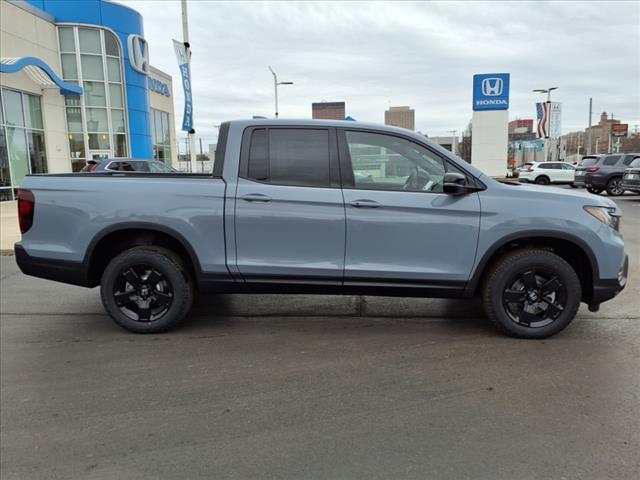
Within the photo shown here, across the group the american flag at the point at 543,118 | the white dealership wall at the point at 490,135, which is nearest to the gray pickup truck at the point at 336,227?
the white dealership wall at the point at 490,135

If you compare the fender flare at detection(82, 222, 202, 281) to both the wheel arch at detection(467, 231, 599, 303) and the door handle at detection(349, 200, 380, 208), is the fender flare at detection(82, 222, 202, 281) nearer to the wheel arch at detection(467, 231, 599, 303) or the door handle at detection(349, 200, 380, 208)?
the door handle at detection(349, 200, 380, 208)

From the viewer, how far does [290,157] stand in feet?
14.1

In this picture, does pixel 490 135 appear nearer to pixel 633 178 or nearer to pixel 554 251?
pixel 633 178

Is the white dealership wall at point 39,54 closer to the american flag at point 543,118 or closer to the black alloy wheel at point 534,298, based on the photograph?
the black alloy wheel at point 534,298

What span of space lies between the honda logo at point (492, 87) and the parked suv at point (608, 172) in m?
16.4

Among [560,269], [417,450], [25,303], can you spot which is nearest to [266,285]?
[417,450]

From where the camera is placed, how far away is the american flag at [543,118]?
140 feet

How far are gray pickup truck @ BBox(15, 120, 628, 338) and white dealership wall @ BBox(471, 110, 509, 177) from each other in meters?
32.6

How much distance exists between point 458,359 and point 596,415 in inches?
42.1

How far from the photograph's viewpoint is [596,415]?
3.07 metres

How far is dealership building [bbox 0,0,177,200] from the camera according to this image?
19.6 meters

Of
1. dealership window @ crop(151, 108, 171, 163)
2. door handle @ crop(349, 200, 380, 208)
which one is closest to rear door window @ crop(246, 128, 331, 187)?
door handle @ crop(349, 200, 380, 208)

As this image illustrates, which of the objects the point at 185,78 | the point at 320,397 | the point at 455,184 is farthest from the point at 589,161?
the point at 320,397

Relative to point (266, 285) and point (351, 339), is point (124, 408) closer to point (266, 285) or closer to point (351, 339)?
point (266, 285)
